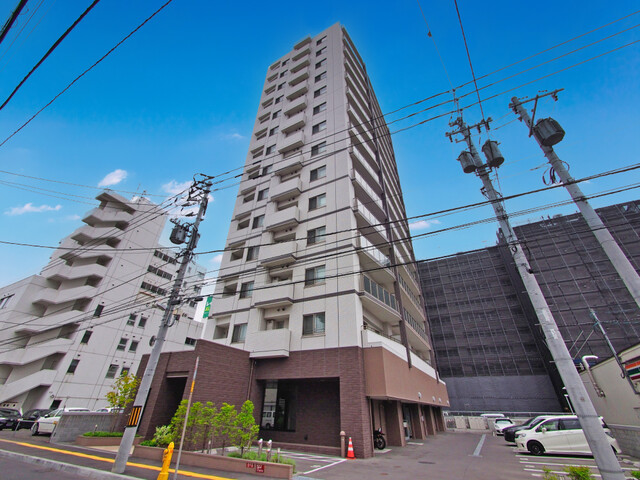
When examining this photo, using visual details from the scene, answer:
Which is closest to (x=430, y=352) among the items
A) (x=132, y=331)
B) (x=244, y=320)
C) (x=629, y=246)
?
(x=244, y=320)

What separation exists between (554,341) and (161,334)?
12420 millimetres

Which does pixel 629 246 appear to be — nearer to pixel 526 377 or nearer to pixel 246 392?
pixel 526 377

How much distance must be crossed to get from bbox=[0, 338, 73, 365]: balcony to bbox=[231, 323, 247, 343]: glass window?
69.0ft

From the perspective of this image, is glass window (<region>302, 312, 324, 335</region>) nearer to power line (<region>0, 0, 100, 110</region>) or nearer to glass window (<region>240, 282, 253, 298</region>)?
glass window (<region>240, 282, 253, 298</region>)

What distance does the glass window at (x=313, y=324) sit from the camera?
Result: 17391mm

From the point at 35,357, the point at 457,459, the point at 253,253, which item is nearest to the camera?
the point at 457,459

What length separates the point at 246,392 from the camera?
1692 centimetres

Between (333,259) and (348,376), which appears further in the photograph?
(333,259)

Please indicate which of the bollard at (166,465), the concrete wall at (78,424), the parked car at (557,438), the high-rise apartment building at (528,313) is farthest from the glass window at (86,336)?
the high-rise apartment building at (528,313)

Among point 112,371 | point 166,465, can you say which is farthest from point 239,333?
point 112,371

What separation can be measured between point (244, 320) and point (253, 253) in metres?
5.41

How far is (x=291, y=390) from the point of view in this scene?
58.2 feet

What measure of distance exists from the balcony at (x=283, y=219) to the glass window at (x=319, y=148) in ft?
19.5

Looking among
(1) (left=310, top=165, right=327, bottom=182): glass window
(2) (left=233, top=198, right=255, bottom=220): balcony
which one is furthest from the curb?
(1) (left=310, top=165, right=327, bottom=182): glass window
